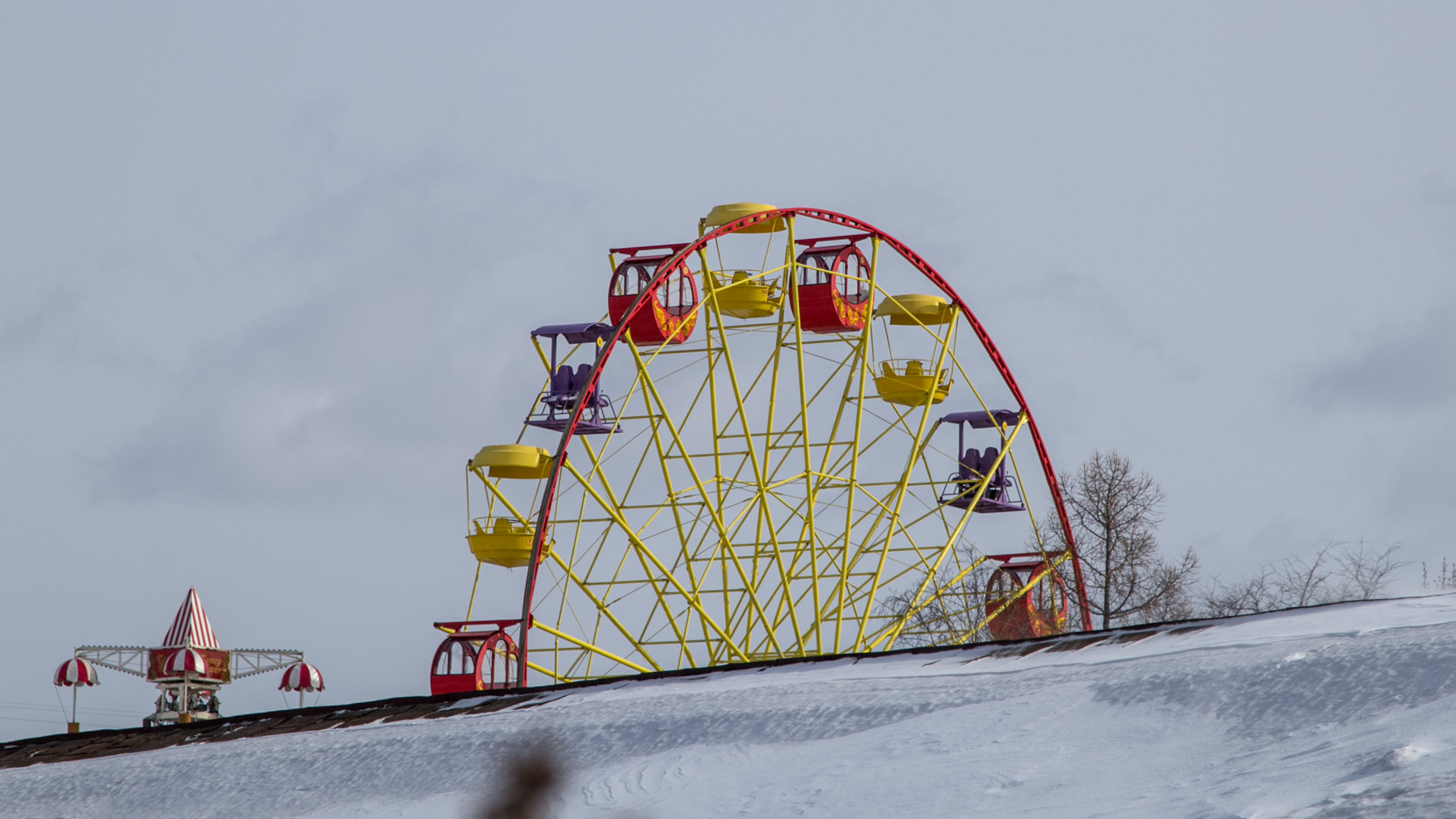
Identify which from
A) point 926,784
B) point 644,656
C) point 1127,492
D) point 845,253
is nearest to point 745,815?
point 926,784

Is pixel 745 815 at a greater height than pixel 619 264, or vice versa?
pixel 619 264

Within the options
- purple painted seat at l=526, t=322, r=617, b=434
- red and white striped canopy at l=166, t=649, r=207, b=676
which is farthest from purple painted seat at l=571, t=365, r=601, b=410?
red and white striped canopy at l=166, t=649, r=207, b=676

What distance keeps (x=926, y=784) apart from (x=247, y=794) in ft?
12.7

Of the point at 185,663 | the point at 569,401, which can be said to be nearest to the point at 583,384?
the point at 569,401

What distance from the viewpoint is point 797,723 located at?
7961mm

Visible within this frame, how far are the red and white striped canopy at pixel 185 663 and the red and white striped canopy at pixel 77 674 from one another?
277 centimetres

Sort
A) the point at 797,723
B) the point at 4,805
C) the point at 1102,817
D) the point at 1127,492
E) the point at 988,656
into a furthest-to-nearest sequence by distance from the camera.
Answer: the point at 1127,492 → the point at 4,805 → the point at 988,656 → the point at 797,723 → the point at 1102,817

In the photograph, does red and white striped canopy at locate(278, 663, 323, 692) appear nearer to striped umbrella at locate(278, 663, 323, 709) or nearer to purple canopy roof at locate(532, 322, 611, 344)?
striped umbrella at locate(278, 663, 323, 709)

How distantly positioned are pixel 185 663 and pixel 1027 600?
15627 mm

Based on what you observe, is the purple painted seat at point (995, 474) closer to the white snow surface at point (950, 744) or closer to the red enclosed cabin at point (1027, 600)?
the red enclosed cabin at point (1027, 600)

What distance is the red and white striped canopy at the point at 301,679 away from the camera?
3334 centimetres

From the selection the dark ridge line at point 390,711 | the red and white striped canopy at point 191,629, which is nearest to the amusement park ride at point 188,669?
the red and white striped canopy at point 191,629

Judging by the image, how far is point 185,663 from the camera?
31.7m

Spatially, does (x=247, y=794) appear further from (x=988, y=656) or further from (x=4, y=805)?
(x=988, y=656)
